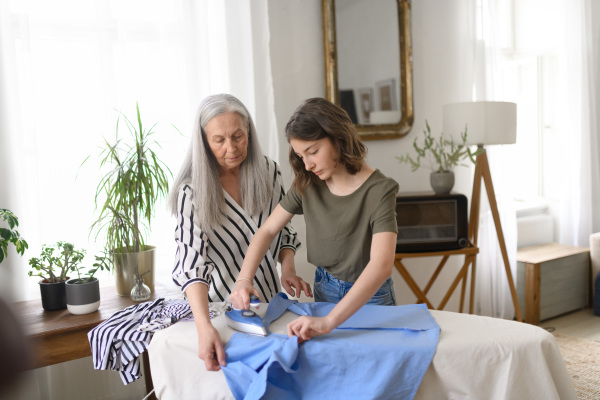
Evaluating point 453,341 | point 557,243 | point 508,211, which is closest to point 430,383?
point 453,341

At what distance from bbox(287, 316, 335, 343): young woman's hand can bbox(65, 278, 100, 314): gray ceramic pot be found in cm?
106

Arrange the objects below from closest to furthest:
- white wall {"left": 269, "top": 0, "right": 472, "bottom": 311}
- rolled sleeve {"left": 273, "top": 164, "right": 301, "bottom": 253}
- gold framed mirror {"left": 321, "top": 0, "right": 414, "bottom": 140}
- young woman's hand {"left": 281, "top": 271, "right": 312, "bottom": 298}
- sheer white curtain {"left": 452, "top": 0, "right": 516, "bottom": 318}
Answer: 1. young woman's hand {"left": 281, "top": 271, "right": 312, "bottom": 298}
2. rolled sleeve {"left": 273, "top": 164, "right": 301, "bottom": 253}
3. white wall {"left": 269, "top": 0, "right": 472, "bottom": 311}
4. gold framed mirror {"left": 321, "top": 0, "right": 414, "bottom": 140}
5. sheer white curtain {"left": 452, "top": 0, "right": 516, "bottom": 318}

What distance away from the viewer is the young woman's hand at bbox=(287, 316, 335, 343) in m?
1.41

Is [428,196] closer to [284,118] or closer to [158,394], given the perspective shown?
[284,118]

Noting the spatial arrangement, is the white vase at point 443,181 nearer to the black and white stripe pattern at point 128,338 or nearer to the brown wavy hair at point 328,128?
the brown wavy hair at point 328,128

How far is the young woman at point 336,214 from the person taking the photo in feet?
5.01

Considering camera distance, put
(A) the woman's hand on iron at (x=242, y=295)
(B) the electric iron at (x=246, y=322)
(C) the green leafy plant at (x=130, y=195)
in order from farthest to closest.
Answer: (C) the green leafy plant at (x=130, y=195)
(A) the woman's hand on iron at (x=242, y=295)
(B) the electric iron at (x=246, y=322)

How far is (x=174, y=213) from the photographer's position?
6.11 feet

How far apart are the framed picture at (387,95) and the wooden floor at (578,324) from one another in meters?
1.81

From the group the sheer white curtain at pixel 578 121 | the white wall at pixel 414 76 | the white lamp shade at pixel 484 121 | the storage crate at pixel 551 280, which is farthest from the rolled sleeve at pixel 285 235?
the sheer white curtain at pixel 578 121

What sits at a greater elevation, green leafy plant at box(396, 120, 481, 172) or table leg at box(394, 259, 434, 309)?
green leafy plant at box(396, 120, 481, 172)

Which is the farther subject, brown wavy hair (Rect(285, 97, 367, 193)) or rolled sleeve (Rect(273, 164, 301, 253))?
rolled sleeve (Rect(273, 164, 301, 253))

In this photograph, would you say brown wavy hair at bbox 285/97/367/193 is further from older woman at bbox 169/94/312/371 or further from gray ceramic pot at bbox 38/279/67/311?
gray ceramic pot at bbox 38/279/67/311

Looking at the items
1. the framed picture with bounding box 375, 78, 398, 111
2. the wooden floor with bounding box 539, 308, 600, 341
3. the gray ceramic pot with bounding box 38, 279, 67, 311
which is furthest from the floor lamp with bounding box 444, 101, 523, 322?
the gray ceramic pot with bounding box 38, 279, 67, 311
